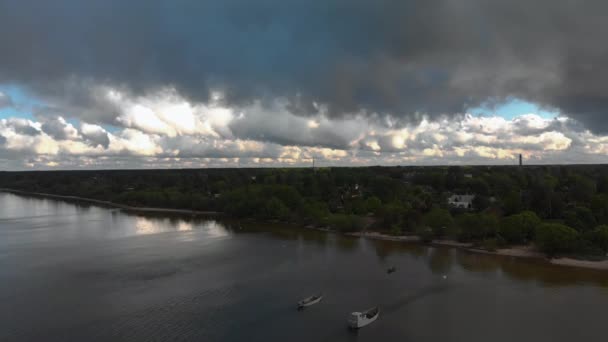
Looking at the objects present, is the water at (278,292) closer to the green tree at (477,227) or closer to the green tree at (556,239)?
the green tree at (556,239)

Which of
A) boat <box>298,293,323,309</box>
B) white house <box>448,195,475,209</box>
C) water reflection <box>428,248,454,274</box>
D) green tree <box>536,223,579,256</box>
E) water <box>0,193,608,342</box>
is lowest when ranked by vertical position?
water reflection <box>428,248,454,274</box>

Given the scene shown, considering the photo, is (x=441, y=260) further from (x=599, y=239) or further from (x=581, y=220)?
(x=581, y=220)

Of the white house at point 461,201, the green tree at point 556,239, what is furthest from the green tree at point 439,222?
the white house at point 461,201

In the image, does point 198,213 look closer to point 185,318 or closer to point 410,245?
point 410,245

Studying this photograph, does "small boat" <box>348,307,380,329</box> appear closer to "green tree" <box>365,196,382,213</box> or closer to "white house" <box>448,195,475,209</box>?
"green tree" <box>365,196,382,213</box>

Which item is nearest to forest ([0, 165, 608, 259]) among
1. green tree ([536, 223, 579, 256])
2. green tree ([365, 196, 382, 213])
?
green tree ([536, 223, 579, 256])

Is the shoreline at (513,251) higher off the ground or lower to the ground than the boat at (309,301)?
lower
